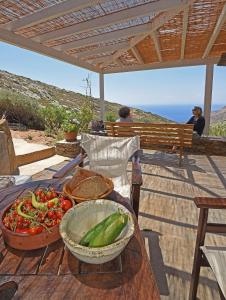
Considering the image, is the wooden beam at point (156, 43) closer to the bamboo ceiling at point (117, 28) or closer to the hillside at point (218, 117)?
the bamboo ceiling at point (117, 28)

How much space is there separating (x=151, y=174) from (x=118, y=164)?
1.58m

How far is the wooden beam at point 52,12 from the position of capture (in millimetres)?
2566

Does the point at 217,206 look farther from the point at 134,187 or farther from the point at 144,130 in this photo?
the point at 144,130

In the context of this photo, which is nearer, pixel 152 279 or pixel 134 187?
pixel 152 279

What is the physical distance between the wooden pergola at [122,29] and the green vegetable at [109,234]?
8.78ft

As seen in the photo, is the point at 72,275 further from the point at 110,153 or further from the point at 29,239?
the point at 110,153

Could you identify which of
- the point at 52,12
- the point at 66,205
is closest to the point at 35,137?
the point at 52,12

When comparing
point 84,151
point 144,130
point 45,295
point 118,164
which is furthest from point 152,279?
point 144,130

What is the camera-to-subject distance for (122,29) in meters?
3.79

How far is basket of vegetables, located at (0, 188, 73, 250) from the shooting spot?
850 millimetres

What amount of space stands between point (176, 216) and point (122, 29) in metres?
3.24

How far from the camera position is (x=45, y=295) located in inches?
27.3

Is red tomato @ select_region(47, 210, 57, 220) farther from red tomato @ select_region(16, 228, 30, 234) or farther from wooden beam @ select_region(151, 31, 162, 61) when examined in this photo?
wooden beam @ select_region(151, 31, 162, 61)

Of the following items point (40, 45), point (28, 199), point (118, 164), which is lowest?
point (118, 164)
